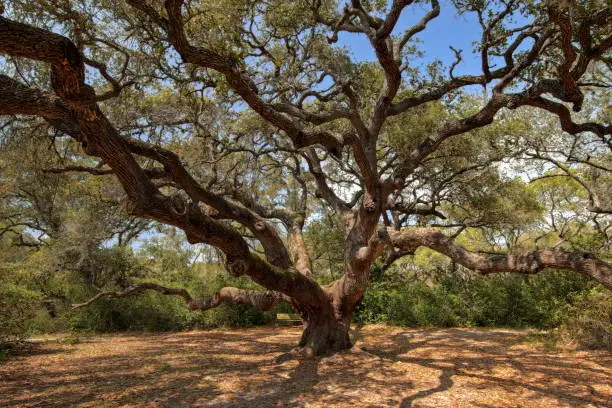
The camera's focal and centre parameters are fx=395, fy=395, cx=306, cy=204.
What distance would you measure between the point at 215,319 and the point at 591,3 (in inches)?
484

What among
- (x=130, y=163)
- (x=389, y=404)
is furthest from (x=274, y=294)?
(x=130, y=163)

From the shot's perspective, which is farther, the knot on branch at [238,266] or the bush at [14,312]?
the bush at [14,312]

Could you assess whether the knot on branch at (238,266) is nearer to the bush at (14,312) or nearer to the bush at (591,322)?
the bush at (14,312)

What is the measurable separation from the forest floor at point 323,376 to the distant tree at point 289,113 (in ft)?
3.79

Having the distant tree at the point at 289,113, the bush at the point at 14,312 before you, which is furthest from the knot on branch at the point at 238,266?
the bush at the point at 14,312

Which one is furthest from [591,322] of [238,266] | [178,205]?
[178,205]

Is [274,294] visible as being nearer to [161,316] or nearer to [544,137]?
[161,316]

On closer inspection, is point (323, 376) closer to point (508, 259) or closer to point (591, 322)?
point (508, 259)

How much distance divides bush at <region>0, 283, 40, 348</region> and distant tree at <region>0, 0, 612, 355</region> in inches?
105

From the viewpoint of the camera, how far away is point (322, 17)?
8367 millimetres

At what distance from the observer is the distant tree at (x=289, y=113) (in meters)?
4.58

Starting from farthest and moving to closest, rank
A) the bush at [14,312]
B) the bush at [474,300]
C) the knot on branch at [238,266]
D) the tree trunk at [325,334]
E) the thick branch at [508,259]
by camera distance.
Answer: the bush at [474,300] → the bush at [14,312] → the tree trunk at [325,334] → the knot on branch at [238,266] → the thick branch at [508,259]

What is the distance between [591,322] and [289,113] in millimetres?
6780

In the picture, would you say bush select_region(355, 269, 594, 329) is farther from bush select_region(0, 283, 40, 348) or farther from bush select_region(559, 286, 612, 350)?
bush select_region(0, 283, 40, 348)
